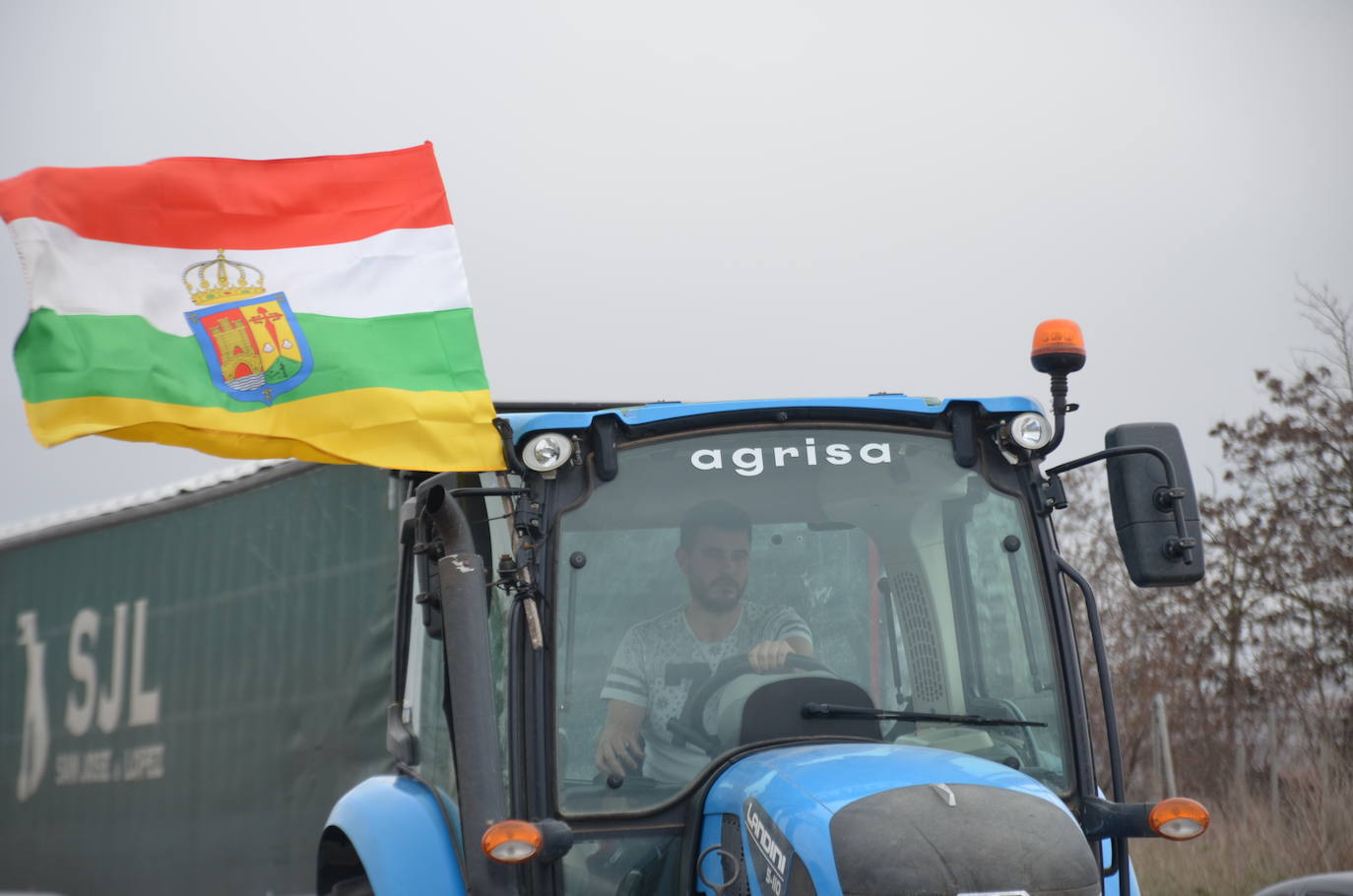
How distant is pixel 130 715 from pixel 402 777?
7.85m

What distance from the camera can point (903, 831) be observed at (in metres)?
2.87

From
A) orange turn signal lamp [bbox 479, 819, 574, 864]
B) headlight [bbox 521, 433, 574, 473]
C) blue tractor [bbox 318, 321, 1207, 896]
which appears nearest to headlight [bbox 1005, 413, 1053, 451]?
blue tractor [bbox 318, 321, 1207, 896]

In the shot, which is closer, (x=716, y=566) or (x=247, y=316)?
(x=716, y=566)

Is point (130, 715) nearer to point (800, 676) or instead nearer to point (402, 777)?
point (402, 777)

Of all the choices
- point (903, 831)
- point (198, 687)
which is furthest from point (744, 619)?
point (198, 687)

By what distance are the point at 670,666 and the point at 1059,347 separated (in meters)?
1.32

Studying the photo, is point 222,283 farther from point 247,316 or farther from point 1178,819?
point 1178,819

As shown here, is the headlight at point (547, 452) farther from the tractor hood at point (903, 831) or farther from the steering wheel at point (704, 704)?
the tractor hood at point (903, 831)

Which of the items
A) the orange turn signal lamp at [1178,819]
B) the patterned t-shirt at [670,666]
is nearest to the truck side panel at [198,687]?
the patterned t-shirt at [670,666]

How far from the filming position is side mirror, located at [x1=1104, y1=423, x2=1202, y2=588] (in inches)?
139

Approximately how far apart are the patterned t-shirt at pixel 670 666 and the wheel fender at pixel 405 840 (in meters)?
0.80

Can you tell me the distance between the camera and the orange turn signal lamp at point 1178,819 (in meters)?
3.44

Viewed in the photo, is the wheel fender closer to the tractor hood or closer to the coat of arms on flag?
the tractor hood

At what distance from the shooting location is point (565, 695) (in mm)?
3662
